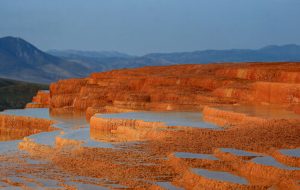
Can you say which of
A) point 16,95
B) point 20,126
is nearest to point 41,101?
point 20,126

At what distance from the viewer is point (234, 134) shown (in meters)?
13.7

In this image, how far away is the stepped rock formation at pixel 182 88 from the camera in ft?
72.2

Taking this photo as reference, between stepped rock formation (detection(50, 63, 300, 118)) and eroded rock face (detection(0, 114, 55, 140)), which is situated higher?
stepped rock formation (detection(50, 63, 300, 118))

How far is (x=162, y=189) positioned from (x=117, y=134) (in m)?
6.66

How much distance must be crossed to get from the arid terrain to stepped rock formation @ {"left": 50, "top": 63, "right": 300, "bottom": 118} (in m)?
0.05

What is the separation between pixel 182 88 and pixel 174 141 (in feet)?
41.2

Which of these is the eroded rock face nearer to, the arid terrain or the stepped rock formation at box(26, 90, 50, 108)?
the arid terrain

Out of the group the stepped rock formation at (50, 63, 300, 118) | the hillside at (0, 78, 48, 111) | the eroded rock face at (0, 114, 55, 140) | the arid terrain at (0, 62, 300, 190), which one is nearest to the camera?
the arid terrain at (0, 62, 300, 190)

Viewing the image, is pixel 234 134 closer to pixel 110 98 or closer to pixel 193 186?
pixel 193 186

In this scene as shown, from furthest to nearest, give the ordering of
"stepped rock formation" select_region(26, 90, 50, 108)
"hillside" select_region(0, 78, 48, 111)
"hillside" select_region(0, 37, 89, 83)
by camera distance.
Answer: "hillside" select_region(0, 37, 89, 83) < "hillside" select_region(0, 78, 48, 111) < "stepped rock formation" select_region(26, 90, 50, 108)

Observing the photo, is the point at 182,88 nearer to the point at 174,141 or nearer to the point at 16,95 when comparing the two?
the point at 174,141

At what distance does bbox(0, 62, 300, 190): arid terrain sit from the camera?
1035cm

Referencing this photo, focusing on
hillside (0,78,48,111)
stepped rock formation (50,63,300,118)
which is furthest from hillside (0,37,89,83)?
stepped rock formation (50,63,300,118)

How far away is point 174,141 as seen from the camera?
13859 mm
